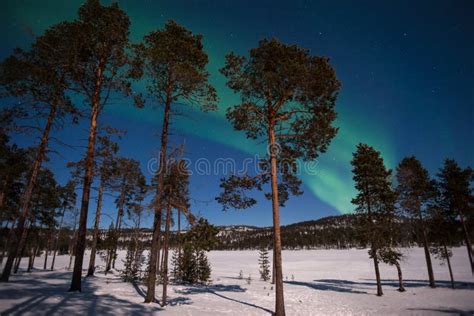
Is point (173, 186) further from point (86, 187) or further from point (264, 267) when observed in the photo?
point (264, 267)

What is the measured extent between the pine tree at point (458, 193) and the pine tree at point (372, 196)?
6912 mm

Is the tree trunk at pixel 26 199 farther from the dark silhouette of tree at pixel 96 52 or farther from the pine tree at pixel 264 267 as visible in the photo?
the pine tree at pixel 264 267

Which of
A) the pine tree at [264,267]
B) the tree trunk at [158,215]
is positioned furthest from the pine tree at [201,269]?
the tree trunk at [158,215]

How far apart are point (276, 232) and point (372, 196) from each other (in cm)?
1459

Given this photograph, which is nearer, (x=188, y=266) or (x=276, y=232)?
(x=276, y=232)

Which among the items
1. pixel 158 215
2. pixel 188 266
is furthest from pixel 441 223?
pixel 158 215

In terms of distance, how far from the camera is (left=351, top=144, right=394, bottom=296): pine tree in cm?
1945

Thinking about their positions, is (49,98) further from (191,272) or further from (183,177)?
(191,272)

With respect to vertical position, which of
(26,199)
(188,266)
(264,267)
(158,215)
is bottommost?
(264,267)

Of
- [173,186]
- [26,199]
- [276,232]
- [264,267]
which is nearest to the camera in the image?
[276,232]

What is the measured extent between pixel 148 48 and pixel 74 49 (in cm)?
391

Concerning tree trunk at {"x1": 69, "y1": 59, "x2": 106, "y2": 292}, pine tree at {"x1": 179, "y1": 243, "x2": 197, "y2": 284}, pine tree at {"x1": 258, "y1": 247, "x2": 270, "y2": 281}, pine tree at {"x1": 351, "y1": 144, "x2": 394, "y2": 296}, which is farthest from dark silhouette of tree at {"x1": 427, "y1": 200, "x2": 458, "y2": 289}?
tree trunk at {"x1": 69, "y1": 59, "x2": 106, "y2": 292}

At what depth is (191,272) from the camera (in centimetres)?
2356

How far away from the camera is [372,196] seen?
21031 millimetres
